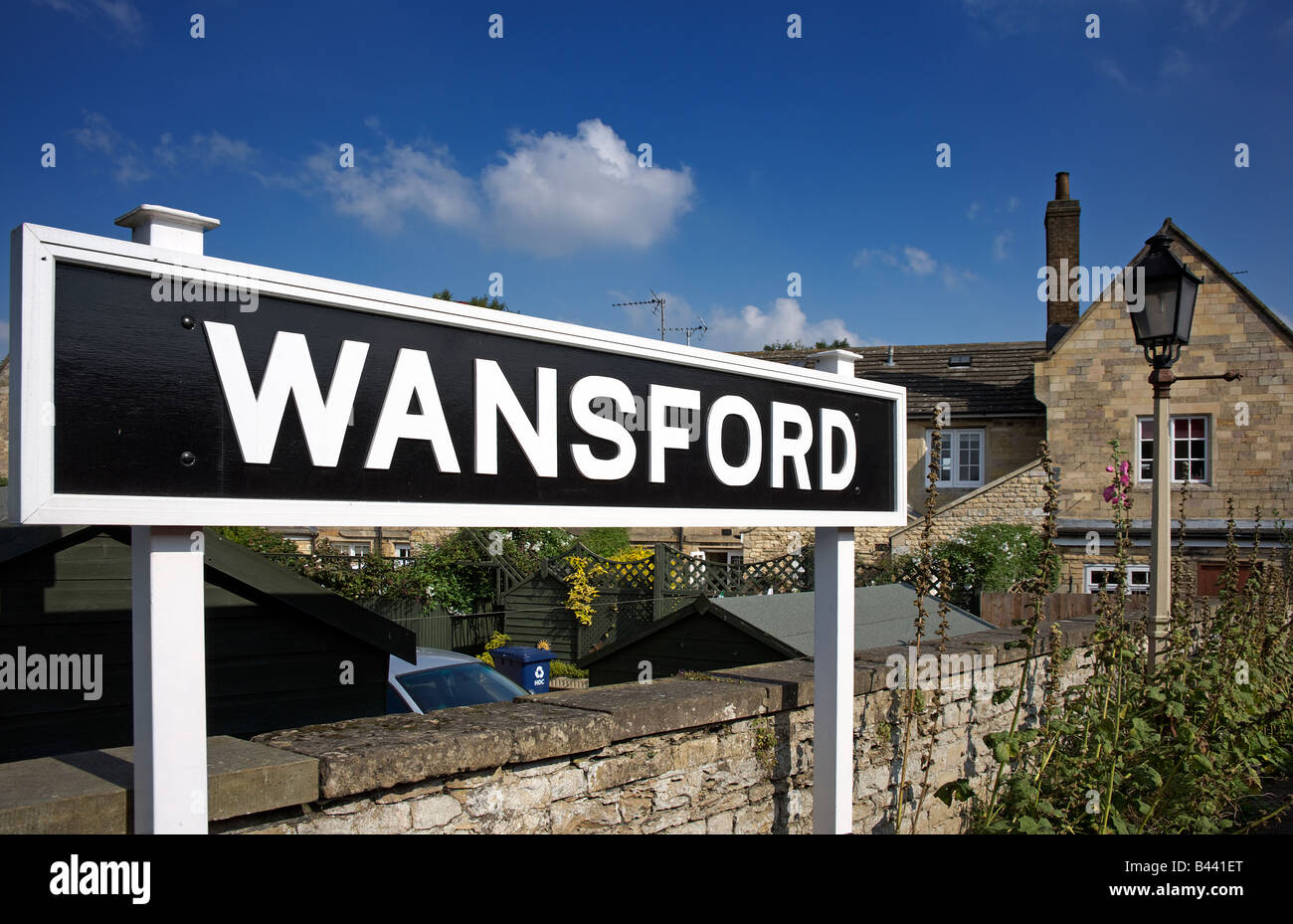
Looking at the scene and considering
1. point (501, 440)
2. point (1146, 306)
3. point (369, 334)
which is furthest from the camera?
point (1146, 306)

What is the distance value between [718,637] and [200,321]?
16.0ft

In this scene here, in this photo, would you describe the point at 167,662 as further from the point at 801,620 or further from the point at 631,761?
the point at 801,620

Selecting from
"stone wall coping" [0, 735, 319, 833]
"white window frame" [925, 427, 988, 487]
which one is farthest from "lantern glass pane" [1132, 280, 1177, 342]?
"white window frame" [925, 427, 988, 487]

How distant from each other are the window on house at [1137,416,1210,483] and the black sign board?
63.8 feet

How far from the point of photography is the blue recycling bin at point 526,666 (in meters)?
10.9

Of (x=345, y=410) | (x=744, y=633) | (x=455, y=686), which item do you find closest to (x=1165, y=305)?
(x=744, y=633)

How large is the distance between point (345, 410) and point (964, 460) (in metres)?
22.4

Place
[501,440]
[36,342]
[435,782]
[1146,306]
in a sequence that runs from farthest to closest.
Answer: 1. [1146,306]
2. [435,782]
3. [501,440]
4. [36,342]

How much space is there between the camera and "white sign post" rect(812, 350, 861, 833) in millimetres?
3498

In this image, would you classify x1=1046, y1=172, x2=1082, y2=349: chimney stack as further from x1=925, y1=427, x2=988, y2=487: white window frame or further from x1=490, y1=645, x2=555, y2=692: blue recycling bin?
x1=490, y1=645, x2=555, y2=692: blue recycling bin

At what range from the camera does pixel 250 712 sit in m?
4.93
